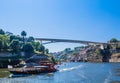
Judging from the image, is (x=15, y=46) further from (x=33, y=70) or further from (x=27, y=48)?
(x=33, y=70)

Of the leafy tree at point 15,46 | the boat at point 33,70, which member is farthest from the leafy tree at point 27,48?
the boat at point 33,70

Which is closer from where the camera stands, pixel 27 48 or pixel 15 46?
pixel 15 46

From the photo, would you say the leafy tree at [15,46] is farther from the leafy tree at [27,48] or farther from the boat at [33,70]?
the boat at [33,70]

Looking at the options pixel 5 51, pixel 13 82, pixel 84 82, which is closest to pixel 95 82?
pixel 84 82

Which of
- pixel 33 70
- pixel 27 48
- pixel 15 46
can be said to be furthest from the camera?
pixel 27 48

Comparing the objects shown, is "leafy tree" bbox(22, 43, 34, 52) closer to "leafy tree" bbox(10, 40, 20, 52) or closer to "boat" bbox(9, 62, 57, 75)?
"leafy tree" bbox(10, 40, 20, 52)

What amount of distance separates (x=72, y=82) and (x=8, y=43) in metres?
115

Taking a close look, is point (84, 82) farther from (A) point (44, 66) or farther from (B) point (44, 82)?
(A) point (44, 66)

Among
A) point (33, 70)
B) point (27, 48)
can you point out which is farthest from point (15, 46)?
point (33, 70)

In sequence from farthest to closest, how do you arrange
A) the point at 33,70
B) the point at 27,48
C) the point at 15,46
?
the point at 27,48 → the point at 15,46 → the point at 33,70

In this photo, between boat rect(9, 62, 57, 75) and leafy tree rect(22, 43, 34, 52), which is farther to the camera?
leafy tree rect(22, 43, 34, 52)

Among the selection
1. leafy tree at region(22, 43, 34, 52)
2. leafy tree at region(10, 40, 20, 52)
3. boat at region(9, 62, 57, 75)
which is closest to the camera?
boat at region(9, 62, 57, 75)

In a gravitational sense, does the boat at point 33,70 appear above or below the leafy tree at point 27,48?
below

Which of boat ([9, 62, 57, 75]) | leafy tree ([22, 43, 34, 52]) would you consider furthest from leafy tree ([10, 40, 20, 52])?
boat ([9, 62, 57, 75])
